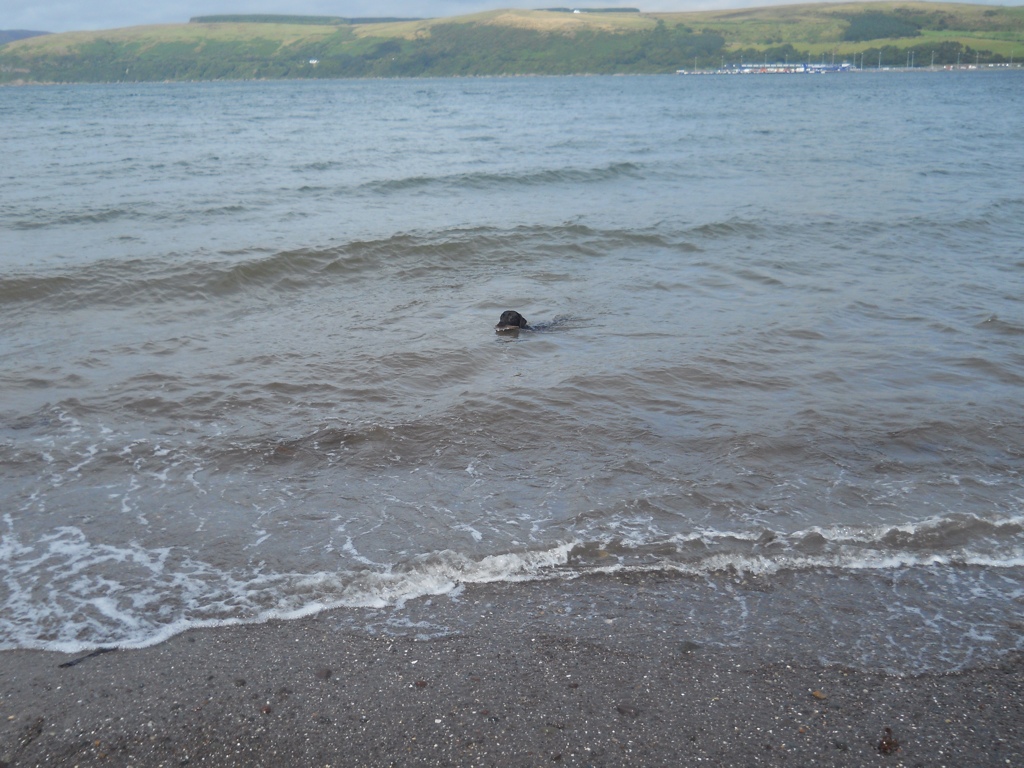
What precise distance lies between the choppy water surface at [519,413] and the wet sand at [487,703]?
275 millimetres

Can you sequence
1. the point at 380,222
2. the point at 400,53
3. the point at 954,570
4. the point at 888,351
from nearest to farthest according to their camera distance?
the point at 954,570 → the point at 888,351 → the point at 380,222 → the point at 400,53

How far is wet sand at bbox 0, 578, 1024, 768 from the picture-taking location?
3.57 m

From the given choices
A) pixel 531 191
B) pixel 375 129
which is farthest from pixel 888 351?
pixel 375 129

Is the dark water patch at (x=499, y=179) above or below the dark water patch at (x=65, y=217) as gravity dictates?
above

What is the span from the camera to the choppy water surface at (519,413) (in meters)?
4.88

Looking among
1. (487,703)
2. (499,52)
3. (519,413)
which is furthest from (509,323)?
(499,52)

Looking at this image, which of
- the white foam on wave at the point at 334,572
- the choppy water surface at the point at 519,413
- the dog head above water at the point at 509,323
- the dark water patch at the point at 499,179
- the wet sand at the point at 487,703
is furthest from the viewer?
the dark water patch at the point at 499,179

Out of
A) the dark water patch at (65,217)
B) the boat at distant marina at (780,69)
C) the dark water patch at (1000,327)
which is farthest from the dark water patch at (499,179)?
the boat at distant marina at (780,69)

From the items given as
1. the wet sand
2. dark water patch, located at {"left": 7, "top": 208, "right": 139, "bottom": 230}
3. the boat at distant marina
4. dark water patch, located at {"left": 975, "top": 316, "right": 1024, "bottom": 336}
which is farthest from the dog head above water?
the boat at distant marina

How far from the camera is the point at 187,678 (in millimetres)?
4078

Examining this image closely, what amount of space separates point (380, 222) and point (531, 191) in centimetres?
591

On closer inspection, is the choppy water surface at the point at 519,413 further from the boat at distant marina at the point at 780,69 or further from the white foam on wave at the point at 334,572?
the boat at distant marina at the point at 780,69

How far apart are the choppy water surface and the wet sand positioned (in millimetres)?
275

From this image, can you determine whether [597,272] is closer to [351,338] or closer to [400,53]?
[351,338]
